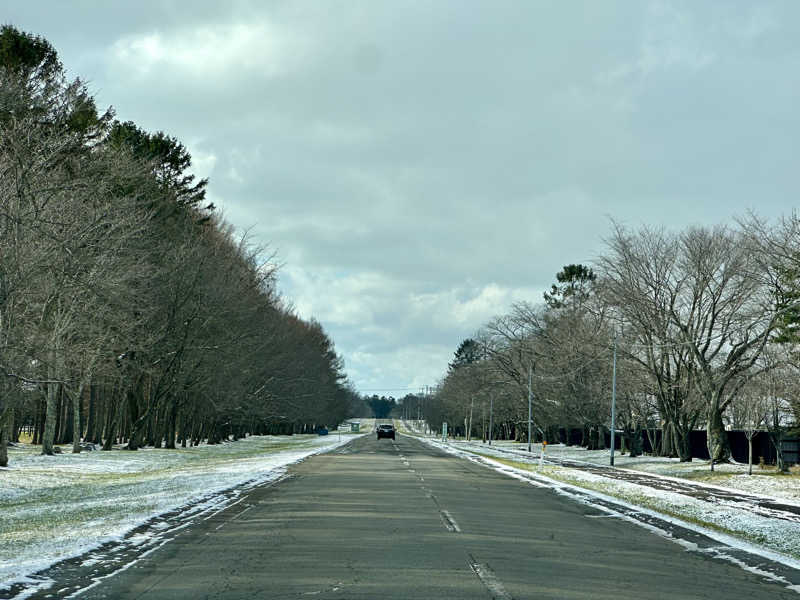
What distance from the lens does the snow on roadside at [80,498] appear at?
473 inches

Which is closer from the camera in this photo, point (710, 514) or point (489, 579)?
point (489, 579)

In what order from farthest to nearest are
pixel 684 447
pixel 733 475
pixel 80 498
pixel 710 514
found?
pixel 684 447 → pixel 733 475 → pixel 80 498 → pixel 710 514

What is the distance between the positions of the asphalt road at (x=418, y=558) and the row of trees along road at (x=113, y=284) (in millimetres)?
9062

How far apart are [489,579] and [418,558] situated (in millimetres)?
1729

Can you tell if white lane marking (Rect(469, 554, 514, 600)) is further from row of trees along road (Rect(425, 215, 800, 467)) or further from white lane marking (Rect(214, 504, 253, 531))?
row of trees along road (Rect(425, 215, 800, 467))

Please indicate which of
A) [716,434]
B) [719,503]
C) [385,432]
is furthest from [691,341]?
[385,432]

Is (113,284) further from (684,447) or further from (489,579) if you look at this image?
(684,447)

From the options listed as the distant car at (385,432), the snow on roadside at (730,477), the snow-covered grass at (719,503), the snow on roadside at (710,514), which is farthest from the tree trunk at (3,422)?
the distant car at (385,432)

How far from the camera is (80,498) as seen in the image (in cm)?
2095

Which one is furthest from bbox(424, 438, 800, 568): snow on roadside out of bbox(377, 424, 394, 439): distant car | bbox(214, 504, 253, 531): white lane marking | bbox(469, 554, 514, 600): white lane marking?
bbox(377, 424, 394, 439): distant car

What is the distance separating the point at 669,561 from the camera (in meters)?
12.5

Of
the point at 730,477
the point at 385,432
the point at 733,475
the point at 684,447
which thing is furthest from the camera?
the point at 385,432

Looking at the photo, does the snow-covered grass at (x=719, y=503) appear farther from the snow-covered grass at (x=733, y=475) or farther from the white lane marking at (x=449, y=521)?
the white lane marking at (x=449, y=521)

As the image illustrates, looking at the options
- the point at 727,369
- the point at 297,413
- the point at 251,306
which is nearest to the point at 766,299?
the point at 727,369
